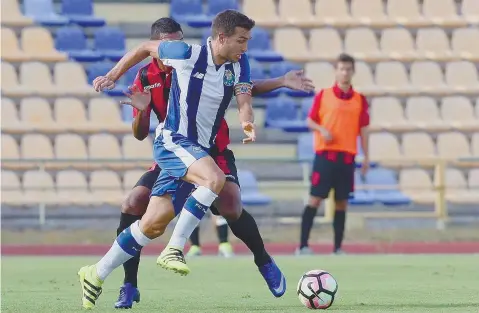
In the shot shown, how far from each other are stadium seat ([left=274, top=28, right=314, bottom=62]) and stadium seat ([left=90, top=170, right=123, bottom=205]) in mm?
4011

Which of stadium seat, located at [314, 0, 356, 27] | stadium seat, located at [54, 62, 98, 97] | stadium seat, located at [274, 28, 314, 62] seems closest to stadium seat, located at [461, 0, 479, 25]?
stadium seat, located at [314, 0, 356, 27]

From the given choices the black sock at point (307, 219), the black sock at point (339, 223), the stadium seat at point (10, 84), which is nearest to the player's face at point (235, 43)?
the black sock at point (307, 219)

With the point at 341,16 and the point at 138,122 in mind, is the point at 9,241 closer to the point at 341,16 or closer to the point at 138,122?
the point at 341,16

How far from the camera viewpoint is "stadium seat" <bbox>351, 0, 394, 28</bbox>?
1973cm

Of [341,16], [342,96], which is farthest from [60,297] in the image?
[341,16]

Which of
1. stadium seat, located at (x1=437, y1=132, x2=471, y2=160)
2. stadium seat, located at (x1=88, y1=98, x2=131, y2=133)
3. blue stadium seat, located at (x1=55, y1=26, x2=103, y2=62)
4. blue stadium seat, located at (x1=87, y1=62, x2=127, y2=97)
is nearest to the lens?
stadium seat, located at (x1=88, y1=98, x2=131, y2=133)

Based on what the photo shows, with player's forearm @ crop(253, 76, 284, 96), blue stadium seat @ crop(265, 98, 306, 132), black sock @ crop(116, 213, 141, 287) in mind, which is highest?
player's forearm @ crop(253, 76, 284, 96)

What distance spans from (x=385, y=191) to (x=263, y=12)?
405 cm

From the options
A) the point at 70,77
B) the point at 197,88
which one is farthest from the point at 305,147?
the point at 197,88

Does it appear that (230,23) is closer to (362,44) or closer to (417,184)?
(417,184)

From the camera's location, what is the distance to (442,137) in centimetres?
1838

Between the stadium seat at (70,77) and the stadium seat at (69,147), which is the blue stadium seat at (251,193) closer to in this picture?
the stadium seat at (69,147)

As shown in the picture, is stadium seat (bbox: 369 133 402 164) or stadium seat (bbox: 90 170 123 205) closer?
stadium seat (bbox: 90 170 123 205)

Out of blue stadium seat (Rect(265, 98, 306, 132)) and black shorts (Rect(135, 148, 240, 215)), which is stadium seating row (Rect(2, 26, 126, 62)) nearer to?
blue stadium seat (Rect(265, 98, 306, 132))
